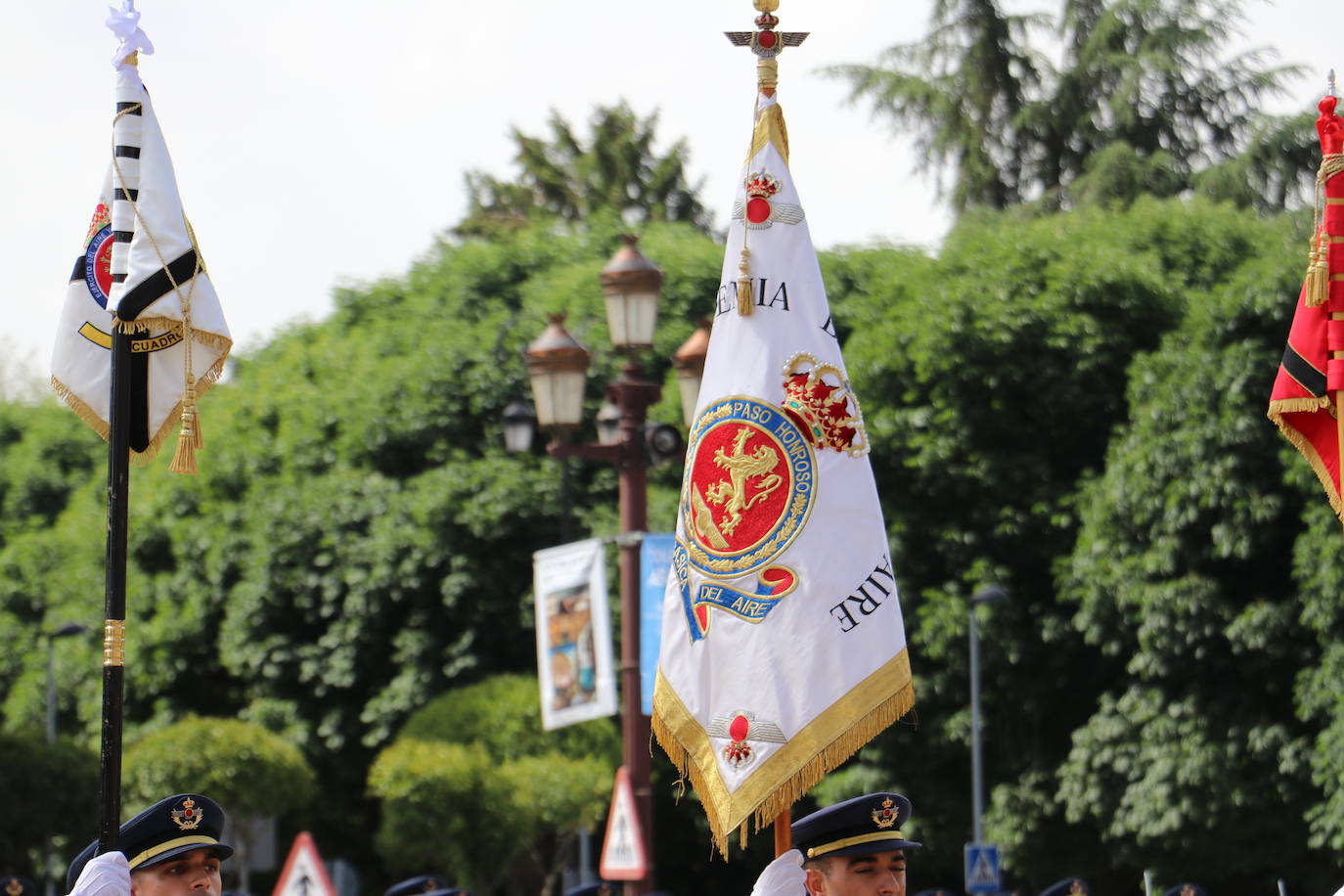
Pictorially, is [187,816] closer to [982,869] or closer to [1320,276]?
[1320,276]

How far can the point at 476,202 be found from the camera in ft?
150

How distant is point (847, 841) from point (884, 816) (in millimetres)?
153

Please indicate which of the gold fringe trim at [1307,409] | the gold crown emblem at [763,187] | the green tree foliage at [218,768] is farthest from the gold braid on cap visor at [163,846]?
the green tree foliage at [218,768]

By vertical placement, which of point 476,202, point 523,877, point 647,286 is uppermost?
point 476,202

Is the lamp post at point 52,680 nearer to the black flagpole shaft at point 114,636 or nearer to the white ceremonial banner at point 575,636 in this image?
the white ceremonial banner at point 575,636

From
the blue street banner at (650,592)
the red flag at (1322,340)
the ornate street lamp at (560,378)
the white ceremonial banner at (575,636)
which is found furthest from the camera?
the ornate street lamp at (560,378)

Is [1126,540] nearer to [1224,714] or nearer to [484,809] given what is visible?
[1224,714]

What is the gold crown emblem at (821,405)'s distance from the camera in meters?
8.01

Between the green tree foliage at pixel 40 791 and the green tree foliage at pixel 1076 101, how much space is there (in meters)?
16.0

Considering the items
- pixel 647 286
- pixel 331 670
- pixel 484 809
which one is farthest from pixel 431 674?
pixel 647 286

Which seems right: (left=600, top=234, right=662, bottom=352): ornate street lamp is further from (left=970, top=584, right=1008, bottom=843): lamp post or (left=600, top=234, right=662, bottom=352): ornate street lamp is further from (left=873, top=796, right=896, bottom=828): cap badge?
(left=970, top=584, right=1008, bottom=843): lamp post

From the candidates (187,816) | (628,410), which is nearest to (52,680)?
(628,410)

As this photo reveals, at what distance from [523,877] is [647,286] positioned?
14.6 meters

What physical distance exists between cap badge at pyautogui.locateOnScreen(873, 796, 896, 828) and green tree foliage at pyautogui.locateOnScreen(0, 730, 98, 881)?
21.6 meters
